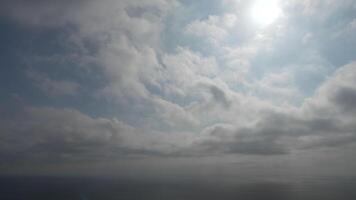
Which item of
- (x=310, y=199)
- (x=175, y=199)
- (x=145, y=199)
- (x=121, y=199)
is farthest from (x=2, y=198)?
A: (x=310, y=199)

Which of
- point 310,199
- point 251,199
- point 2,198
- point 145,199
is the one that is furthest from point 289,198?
point 2,198

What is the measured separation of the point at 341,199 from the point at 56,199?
6149 inches

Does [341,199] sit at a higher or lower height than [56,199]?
higher

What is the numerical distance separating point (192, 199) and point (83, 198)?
225 ft

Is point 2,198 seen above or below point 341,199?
below

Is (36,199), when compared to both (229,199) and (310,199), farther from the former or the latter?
(310,199)

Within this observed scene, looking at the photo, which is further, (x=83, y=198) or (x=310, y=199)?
(x=83, y=198)

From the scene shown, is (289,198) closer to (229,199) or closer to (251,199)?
(251,199)

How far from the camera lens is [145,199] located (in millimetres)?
142000

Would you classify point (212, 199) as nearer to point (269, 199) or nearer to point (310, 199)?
point (269, 199)

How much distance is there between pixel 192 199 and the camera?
436 ft

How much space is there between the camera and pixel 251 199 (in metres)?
136

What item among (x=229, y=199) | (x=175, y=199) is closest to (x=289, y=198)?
(x=229, y=199)

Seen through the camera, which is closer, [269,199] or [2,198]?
[269,199]
